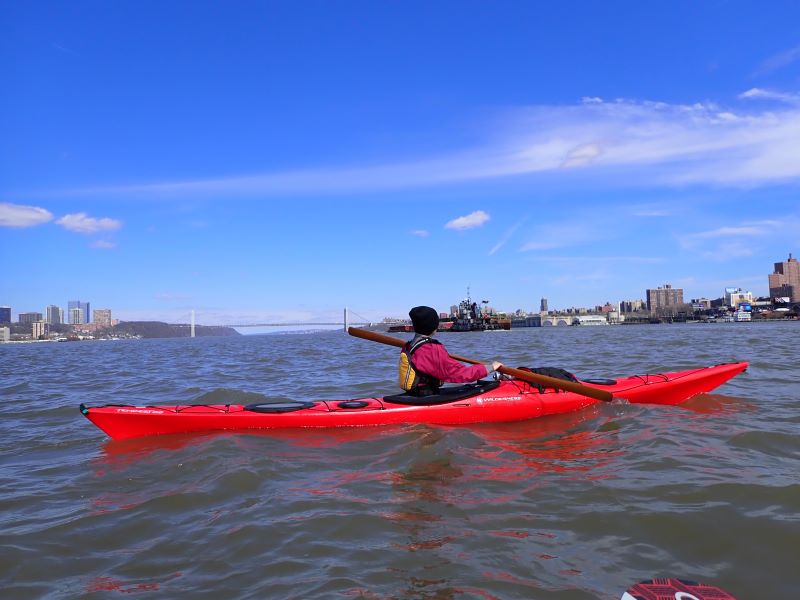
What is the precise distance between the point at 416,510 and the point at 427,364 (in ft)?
8.23

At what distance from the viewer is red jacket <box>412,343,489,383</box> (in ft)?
19.1

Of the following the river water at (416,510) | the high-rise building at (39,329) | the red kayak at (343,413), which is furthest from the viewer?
the high-rise building at (39,329)

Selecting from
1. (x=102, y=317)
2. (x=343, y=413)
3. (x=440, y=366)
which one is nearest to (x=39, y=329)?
(x=102, y=317)

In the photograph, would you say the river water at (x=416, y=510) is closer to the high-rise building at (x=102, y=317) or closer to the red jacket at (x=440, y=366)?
the red jacket at (x=440, y=366)

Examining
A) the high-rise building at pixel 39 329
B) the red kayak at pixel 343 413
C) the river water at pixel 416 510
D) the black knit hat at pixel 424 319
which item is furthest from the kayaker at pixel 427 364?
the high-rise building at pixel 39 329

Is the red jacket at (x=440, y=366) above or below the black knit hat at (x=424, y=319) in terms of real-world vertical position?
below

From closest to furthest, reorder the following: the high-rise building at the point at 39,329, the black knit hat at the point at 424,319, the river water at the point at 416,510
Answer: the river water at the point at 416,510
the black knit hat at the point at 424,319
the high-rise building at the point at 39,329

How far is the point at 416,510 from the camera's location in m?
3.57

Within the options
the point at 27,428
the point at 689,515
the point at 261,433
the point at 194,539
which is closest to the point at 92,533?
the point at 194,539

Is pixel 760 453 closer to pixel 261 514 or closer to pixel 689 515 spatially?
pixel 689 515

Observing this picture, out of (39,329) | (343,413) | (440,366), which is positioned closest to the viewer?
(440,366)

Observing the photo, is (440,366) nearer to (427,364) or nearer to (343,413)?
(427,364)

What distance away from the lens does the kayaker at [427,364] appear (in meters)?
5.78

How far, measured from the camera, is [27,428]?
718 centimetres
